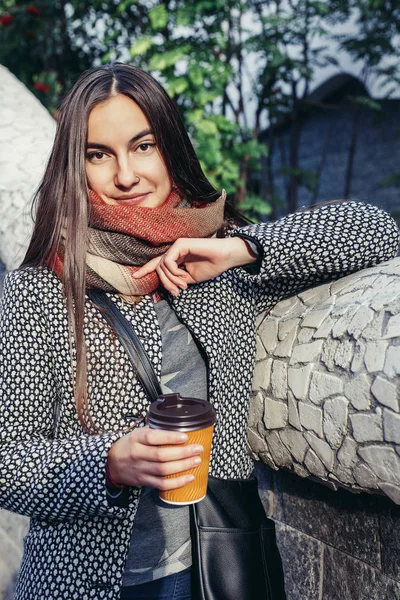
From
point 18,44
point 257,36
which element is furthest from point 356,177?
point 18,44

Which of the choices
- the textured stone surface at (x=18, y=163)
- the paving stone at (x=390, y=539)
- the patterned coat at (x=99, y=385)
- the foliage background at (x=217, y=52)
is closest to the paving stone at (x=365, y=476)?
the paving stone at (x=390, y=539)

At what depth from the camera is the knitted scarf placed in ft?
5.29

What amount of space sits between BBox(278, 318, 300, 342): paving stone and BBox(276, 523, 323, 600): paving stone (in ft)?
2.01

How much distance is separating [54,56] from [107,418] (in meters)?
7.25

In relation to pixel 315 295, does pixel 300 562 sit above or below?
below

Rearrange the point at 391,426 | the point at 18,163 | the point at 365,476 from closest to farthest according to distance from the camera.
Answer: the point at 391,426
the point at 365,476
the point at 18,163

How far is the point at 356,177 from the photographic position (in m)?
11.4

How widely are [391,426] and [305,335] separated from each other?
16.0 inches

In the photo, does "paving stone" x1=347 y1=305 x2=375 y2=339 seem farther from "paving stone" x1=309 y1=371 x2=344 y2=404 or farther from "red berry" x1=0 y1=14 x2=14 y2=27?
"red berry" x1=0 y1=14 x2=14 y2=27

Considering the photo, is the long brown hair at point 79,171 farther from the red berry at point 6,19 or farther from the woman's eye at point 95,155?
the red berry at point 6,19

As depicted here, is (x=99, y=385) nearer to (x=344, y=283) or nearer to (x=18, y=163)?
(x=344, y=283)

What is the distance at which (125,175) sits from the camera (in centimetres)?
166

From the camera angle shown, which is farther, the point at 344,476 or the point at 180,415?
the point at 344,476

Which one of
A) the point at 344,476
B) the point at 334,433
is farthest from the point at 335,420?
the point at 344,476
